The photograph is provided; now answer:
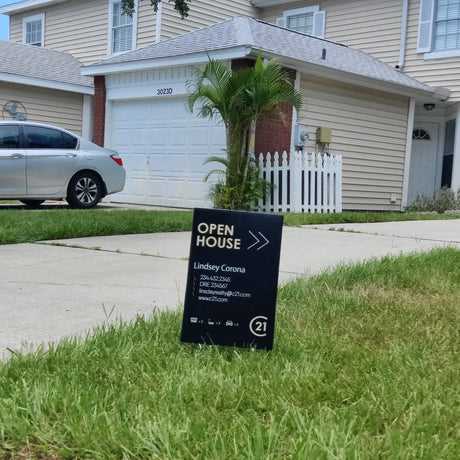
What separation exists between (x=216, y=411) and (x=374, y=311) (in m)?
1.69

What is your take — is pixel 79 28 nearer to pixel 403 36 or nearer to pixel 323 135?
pixel 403 36

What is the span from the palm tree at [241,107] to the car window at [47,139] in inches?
92.3

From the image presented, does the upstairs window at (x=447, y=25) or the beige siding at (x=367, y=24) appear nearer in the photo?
the upstairs window at (x=447, y=25)

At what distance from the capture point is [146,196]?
14953 mm

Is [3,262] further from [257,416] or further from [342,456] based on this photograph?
[342,456]

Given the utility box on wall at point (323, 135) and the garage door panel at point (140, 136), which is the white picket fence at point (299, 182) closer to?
the utility box on wall at point (323, 135)

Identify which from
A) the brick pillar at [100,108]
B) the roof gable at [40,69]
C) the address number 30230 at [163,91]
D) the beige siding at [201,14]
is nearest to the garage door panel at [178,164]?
the address number 30230 at [163,91]

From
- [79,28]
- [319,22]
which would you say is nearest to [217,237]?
[319,22]

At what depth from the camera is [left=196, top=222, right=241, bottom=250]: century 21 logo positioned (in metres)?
2.64

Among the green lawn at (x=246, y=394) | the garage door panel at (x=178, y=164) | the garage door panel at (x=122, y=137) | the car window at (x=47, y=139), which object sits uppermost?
the garage door panel at (x=122, y=137)

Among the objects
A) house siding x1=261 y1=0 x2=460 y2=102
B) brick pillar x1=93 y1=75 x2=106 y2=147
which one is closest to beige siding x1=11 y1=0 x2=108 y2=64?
brick pillar x1=93 y1=75 x2=106 y2=147

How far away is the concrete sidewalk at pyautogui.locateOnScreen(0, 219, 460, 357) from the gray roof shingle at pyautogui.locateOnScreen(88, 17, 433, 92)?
225 inches

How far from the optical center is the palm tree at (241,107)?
446 inches

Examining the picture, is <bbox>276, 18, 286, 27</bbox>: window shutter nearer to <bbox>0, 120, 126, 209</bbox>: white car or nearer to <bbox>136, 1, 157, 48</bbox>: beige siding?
<bbox>136, 1, 157, 48</bbox>: beige siding
